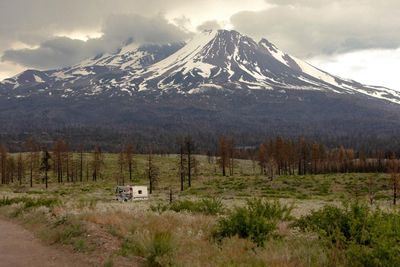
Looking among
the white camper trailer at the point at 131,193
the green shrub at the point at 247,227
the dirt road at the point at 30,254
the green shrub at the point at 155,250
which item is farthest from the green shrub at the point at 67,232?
the white camper trailer at the point at 131,193

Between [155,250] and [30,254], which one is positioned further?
[30,254]

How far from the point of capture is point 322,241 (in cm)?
1197

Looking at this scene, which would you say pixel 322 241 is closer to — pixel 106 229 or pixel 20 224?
pixel 106 229

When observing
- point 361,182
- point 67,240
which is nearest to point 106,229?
point 67,240

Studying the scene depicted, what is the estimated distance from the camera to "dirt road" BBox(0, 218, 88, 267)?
13.3m

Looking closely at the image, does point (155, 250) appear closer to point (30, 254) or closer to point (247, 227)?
point (247, 227)

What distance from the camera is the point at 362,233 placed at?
1213 cm

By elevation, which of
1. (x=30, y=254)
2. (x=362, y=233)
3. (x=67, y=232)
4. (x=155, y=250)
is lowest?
(x=30, y=254)

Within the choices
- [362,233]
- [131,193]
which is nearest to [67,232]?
[362,233]

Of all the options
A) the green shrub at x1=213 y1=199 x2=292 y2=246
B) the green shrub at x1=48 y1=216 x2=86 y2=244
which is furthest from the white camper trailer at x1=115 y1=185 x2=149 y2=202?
the green shrub at x1=213 y1=199 x2=292 y2=246

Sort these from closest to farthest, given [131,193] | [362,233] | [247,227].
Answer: [362,233]
[247,227]
[131,193]

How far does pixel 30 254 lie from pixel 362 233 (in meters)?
9.74

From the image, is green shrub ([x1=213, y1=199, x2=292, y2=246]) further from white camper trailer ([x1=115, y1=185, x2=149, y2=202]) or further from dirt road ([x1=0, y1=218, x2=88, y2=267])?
white camper trailer ([x1=115, y1=185, x2=149, y2=202])

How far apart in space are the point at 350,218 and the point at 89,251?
7.53 metres
